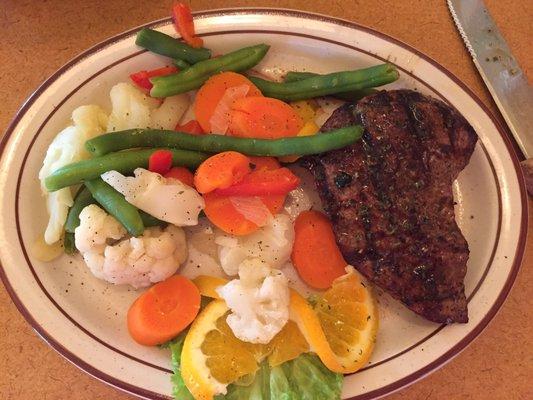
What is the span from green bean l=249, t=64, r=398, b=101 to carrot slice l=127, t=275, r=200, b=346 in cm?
97

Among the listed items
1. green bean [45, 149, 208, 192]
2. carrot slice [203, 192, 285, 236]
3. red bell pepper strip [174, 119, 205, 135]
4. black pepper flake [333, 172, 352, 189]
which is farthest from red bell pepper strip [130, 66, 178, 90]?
black pepper flake [333, 172, 352, 189]

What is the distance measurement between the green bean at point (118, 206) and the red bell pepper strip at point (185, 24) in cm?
77

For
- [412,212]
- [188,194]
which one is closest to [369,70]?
[412,212]

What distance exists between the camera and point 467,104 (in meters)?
2.39

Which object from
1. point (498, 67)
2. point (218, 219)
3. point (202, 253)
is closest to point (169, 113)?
point (218, 219)

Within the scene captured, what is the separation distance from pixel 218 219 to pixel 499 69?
157 centimetres

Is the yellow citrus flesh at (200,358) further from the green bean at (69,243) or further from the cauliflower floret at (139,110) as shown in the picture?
the cauliflower floret at (139,110)

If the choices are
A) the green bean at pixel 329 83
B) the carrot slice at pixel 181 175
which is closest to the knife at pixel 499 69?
the green bean at pixel 329 83

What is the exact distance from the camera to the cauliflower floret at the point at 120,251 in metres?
2.14

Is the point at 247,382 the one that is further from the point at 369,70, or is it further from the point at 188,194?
the point at 369,70

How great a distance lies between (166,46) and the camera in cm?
Result: 234

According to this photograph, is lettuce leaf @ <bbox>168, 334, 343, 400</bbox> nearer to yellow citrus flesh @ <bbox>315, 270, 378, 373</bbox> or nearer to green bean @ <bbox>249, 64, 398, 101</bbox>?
yellow citrus flesh @ <bbox>315, 270, 378, 373</bbox>

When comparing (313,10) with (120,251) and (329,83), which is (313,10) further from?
(120,251)

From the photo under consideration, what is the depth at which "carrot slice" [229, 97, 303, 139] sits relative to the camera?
232cm
